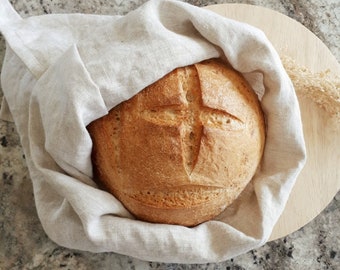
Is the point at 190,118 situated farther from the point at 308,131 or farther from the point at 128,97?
the point at 308,131

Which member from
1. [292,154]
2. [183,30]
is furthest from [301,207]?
[183,30]

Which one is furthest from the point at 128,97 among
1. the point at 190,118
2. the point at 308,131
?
the point at 308,131

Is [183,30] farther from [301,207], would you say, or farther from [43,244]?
[43,244]

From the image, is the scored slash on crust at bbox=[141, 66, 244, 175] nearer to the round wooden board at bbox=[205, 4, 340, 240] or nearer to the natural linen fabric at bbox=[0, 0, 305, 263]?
the natural linen fabric at bbox=[0, 0, 305, 263]

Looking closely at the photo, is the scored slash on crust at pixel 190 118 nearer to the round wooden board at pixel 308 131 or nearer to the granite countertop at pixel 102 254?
the round wooden board at pixel 308 131

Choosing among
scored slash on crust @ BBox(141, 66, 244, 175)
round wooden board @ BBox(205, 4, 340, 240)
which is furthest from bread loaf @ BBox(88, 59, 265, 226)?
round wooden board @ BBox(205, 4, 340, 240)

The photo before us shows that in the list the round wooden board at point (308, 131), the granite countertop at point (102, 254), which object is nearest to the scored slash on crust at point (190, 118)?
the round wooden board at point (308, 131)
